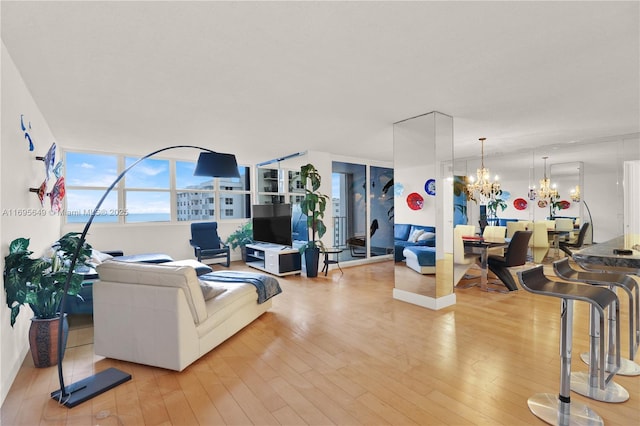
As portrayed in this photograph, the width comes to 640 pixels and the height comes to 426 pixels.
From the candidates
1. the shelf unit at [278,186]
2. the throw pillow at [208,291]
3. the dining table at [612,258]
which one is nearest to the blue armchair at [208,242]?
the shelf unit at [278,186]

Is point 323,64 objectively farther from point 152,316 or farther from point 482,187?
point 482,187

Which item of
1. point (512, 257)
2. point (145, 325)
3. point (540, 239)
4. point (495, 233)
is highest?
point (495, 233)

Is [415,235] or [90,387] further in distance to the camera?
A: [415,235]

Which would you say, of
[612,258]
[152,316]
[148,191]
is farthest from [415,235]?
[148,191]

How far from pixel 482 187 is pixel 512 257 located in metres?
1.55

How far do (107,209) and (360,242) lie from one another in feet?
16.4

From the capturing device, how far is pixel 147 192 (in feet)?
21.6

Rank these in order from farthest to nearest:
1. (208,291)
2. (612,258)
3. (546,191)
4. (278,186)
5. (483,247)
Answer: (278,186), (546,191), (483,247), (208,291), (612,258)

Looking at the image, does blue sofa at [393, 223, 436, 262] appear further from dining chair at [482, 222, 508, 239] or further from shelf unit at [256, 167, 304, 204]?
shelf unit at [256, 167, 304, 204]

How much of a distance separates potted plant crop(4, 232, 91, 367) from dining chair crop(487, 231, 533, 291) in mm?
4922

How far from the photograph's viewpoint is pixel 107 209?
6.07 metres

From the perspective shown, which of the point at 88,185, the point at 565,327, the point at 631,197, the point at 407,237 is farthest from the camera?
the point at 88,185

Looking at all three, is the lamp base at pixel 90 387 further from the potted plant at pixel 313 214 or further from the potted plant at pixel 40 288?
the potted plant at pixel 313 214

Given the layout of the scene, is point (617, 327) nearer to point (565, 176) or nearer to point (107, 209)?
point (565, 176)
